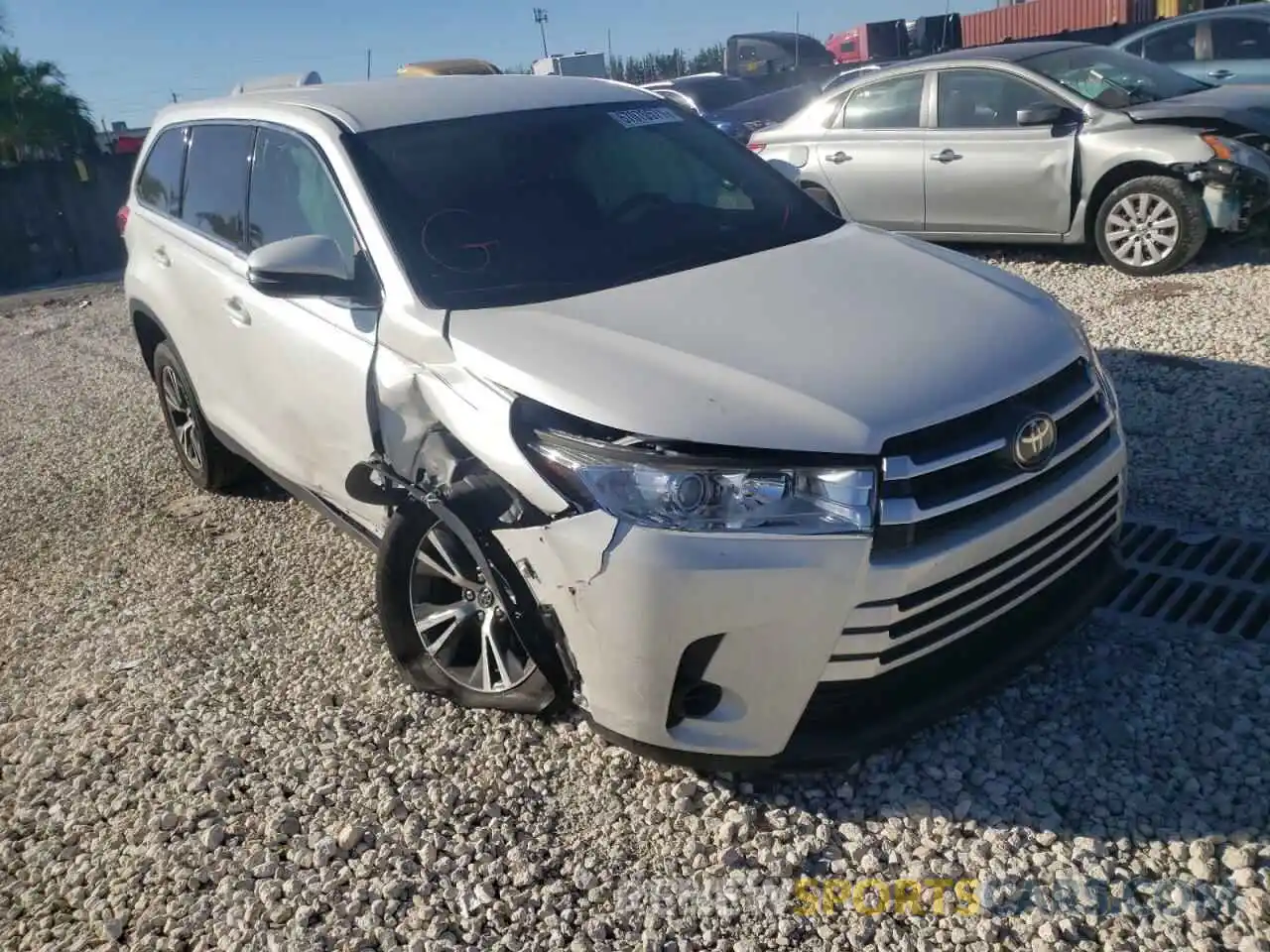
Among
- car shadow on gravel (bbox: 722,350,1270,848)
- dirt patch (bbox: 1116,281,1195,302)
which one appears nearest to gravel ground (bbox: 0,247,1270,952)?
car shadow on gravel (bbox: 722,350,1270,848)

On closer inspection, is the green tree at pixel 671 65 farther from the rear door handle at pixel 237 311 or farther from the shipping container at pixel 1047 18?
the rear door handle at pixel 237 311

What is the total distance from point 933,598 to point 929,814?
1.97ft

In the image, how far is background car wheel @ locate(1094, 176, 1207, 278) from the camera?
23.6 ft

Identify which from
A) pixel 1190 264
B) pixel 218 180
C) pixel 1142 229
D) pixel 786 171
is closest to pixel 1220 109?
pixel 1142 229

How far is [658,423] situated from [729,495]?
0.24 metres

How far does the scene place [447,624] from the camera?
339 centimetres

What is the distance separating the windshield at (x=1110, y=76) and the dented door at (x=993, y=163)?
0.26 meters

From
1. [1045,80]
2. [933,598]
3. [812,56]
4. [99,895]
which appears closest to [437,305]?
[933,598]

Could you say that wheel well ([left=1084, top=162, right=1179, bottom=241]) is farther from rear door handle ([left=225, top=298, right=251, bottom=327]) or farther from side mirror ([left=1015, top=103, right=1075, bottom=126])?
rear door handle ([left=225, top=298, right=251, bottom=327])

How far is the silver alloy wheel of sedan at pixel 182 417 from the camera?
5.40m

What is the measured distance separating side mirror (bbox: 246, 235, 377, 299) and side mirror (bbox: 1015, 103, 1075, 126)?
572cm

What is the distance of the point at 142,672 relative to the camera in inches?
158

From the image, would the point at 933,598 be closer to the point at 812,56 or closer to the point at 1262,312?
the point at 1262,312

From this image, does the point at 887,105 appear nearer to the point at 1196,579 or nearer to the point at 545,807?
the point at 1196,579
